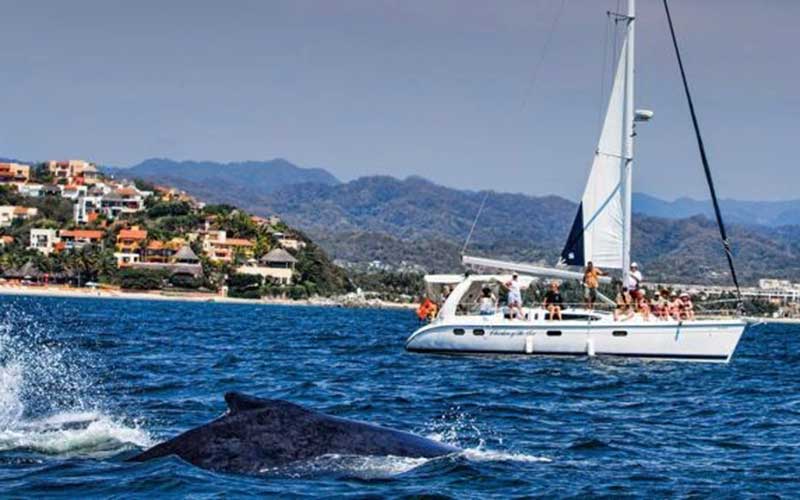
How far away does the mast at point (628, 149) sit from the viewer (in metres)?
47.4

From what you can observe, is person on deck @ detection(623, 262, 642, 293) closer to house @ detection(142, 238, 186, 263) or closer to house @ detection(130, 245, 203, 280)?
house @ detection(130, 245, 203, 280)

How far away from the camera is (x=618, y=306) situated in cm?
4378

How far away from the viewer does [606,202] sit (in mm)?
48375

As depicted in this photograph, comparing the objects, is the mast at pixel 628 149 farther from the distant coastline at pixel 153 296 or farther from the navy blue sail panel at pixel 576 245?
the distant coastline at pixel 153 296

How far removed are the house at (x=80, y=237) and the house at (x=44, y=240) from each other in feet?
3.80

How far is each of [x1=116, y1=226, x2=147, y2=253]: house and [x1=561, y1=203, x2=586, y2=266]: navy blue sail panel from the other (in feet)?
489

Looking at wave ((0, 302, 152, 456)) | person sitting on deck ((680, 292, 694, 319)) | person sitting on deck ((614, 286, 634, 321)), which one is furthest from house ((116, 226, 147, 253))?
person sitting on deck ((680, 292, 694, 319))

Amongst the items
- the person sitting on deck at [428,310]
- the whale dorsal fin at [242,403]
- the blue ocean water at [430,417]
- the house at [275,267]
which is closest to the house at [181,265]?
the house at [275,267]

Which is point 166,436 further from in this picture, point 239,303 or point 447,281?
point 239,303

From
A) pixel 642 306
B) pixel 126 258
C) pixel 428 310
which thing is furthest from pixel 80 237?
pixel 642 306

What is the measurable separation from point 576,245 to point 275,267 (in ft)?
488

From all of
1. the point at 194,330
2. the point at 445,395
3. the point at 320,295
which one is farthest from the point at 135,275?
the point at 445,395

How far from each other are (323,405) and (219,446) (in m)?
10.1

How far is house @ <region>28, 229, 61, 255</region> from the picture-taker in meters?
194
